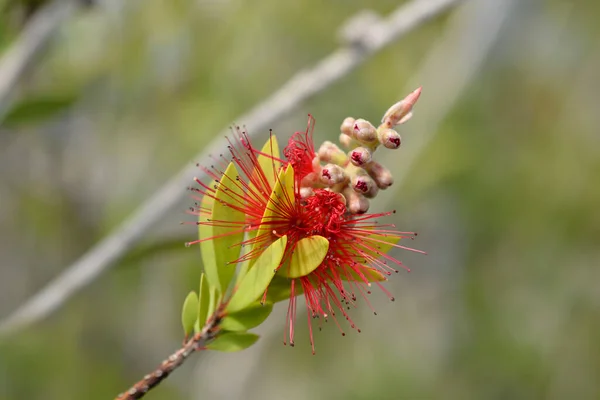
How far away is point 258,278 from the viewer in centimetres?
51

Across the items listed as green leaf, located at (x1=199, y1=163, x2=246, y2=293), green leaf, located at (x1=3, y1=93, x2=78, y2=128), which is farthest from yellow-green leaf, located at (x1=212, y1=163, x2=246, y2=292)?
green leaf, located at (x1=3, y1=93, x2=78, y2=128)

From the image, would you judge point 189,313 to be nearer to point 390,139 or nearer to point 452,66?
point 390,139

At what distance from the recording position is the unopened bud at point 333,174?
526 mm

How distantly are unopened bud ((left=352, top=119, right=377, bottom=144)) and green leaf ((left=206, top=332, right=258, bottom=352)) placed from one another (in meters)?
0.19

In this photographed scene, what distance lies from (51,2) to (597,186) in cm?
306

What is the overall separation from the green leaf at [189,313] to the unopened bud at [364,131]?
199 mm

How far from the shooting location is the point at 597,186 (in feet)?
11.2

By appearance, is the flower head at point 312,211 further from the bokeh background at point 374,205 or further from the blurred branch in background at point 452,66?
the blurred branch in background at point 452,66

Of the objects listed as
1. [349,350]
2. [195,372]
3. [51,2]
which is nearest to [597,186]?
[349,350]

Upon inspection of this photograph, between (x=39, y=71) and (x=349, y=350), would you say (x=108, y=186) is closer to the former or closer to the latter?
(x=39, y=71)

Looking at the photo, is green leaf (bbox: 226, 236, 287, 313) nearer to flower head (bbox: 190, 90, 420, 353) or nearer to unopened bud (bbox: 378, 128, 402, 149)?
flower head (bbox: 190, 90, 420, 353)

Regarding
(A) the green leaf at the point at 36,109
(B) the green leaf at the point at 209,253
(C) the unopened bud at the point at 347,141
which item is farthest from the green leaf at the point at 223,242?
(A) the green leaf at the point at 36,109

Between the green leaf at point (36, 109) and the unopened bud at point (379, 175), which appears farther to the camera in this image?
the green leaf at point (36, 109)

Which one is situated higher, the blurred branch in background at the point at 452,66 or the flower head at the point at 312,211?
the blurred branch in background at the point at 452,66
